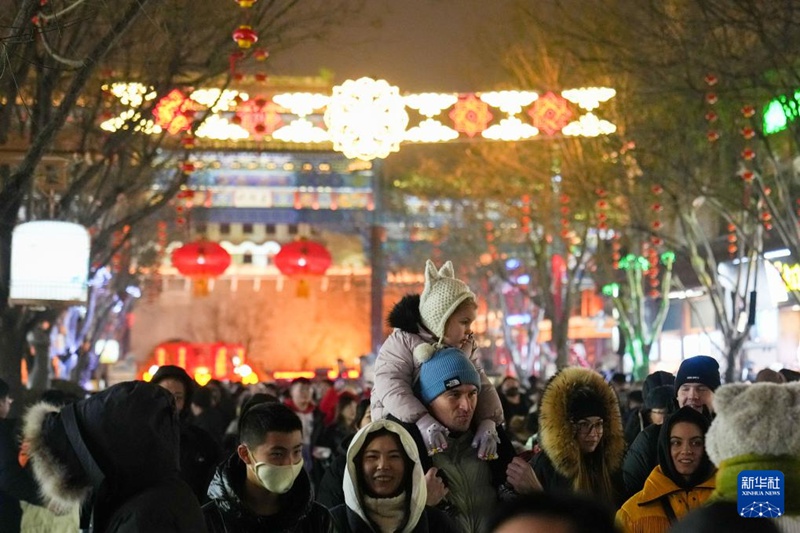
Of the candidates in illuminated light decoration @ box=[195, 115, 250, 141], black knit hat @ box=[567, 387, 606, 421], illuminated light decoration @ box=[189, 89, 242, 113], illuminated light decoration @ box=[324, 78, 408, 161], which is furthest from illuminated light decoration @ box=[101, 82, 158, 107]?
black knit hat @ box=[567, 387, 606, 421]

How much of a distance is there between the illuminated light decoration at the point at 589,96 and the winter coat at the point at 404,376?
61.6ft

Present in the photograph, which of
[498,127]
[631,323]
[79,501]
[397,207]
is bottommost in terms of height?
[79,501]

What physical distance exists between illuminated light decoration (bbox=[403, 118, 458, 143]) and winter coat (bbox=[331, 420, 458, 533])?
1892 cm

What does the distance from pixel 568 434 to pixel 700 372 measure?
176 cm

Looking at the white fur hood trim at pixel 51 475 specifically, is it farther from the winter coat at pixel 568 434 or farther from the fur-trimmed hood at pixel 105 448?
the winter coat at pixel 568 434

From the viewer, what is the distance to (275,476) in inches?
191

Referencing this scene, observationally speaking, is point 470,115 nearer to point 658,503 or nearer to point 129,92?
point 129,92

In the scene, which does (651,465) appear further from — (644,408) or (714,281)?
(714,281)

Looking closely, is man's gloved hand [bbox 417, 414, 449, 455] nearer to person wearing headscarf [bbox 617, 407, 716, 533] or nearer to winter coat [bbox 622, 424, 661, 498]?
person wearing headscarf [bbox 617, 407, 716, 533]

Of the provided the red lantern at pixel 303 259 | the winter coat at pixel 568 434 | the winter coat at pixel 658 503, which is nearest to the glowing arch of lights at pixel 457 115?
the red lantern at pixel 303 259

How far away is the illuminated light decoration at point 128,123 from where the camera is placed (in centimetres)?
1702

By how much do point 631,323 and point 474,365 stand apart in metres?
31.5

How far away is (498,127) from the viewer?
80.4 ft

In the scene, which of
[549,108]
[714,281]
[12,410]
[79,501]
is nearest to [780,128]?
[714,281]
